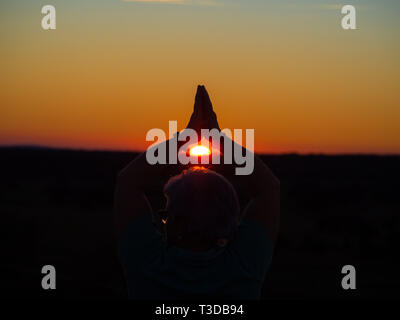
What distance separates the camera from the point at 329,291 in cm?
1139

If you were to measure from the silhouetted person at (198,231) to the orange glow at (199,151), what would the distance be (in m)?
0.11

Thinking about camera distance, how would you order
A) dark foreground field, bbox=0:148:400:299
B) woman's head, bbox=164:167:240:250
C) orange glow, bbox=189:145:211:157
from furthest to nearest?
dark foreground field, bbox=0:148:400:299
orange glow, bbox=189:145:211:157
woman's head, bbox=164:167:240:250

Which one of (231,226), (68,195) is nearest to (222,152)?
(231,226)

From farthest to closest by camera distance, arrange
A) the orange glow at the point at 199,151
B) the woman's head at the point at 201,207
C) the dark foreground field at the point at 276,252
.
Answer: the dark foreground field at the point at 276,252 < the orange glow at the point at 199,151 < the woman's head at the point at 201,207

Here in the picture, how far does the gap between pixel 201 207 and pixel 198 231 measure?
0.10 metres

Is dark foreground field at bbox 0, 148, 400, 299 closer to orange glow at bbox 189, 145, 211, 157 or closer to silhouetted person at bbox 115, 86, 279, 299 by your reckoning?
silhouetted person at bbox 115, 86, 279, 299

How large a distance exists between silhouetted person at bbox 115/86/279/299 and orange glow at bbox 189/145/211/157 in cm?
11

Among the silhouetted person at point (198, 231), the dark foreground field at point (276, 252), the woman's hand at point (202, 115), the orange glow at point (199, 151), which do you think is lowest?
the silhouetted person at point (198, 231)

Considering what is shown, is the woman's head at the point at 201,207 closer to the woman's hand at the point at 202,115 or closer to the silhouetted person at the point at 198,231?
the silhouetted person at the point at 198,231

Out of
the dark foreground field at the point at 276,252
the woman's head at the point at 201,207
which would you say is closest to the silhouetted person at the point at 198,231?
the woman's head at the point at 201,207

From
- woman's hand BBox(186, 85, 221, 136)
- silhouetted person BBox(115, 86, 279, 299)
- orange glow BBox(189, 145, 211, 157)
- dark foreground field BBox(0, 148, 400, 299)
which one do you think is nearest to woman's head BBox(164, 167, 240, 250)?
silhouetted person BBox(115, 86, 279, 299)

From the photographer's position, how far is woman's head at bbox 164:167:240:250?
2.47 meters

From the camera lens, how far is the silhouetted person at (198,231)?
2.48 meters

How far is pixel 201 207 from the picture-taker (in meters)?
2.47
